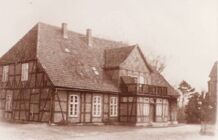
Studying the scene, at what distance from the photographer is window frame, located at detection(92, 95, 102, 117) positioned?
24.2ft

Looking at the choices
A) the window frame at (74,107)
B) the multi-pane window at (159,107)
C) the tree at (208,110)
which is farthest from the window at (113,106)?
the tree at (208,110)

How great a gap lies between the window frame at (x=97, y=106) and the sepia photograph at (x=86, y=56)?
0.39m

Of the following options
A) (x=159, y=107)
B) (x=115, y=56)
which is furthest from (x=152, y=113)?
(x=115, y=56)

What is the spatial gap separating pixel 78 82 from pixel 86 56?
0.48 metres

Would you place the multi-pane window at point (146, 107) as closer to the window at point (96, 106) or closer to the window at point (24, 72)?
the window at point (96, 106)

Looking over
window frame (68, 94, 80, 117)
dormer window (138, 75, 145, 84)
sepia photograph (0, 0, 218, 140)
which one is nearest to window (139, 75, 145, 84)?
dormer window (138, 75, 145, 84)

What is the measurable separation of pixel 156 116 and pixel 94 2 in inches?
177

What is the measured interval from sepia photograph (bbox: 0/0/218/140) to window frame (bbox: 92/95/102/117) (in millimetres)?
395

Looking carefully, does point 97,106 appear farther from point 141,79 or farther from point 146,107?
point 146,107

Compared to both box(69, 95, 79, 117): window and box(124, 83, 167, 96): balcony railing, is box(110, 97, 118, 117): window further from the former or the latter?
box(69, 95, 79, 117): window

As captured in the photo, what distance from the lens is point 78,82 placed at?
22.2 ft

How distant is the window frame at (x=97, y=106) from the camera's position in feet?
24.2

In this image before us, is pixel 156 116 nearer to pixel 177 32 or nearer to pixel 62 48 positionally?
pixel 62 48

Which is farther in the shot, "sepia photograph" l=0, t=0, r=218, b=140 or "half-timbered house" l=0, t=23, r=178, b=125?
"half-timbered house" l=0, t=23, r=178, b=125
